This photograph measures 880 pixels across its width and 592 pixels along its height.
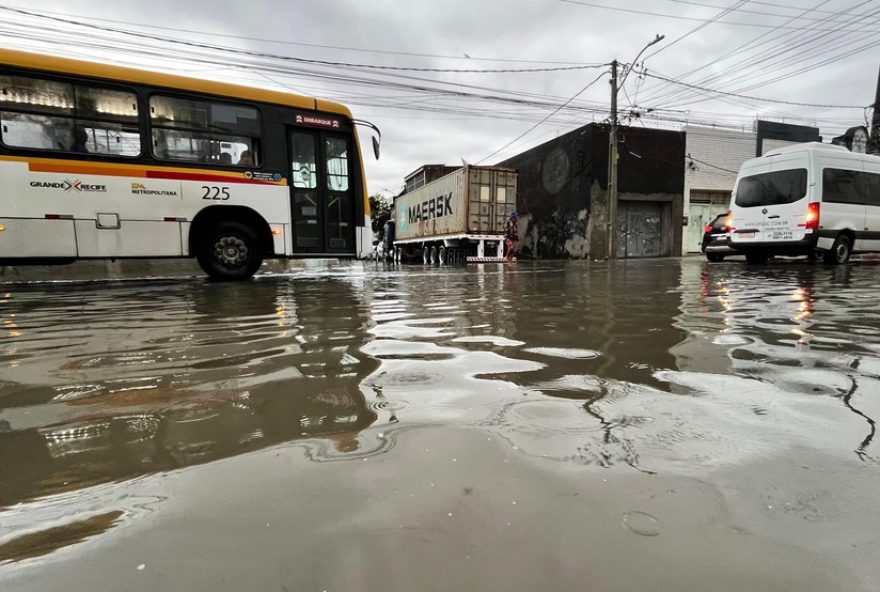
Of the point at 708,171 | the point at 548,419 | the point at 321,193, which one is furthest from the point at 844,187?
the point at 708,171

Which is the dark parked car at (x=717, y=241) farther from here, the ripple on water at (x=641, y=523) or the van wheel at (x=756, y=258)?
the ripple on water at (x=641, y=523)

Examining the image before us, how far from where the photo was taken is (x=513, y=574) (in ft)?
3.12

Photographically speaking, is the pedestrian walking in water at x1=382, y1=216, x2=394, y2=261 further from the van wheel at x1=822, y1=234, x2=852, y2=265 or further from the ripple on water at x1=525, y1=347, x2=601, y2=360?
the ripple on water at x1=525, y1=347, x2=601, y2=360

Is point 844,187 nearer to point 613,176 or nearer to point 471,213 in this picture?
point 471,213

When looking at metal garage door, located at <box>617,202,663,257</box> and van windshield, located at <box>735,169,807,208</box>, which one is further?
metal garage door, located at <box>617,202,663,257</box>

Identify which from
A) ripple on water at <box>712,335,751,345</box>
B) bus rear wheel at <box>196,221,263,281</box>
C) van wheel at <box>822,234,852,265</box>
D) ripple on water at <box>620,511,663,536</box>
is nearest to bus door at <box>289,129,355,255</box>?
bus rear wheel at <box>196,221,263,281</box>

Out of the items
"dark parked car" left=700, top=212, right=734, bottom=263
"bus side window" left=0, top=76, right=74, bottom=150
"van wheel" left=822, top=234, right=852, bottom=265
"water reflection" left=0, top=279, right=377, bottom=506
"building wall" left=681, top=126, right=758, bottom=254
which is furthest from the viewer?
"building wall" left=681, top=126, right=758, bottom=254

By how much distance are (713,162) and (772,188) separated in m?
16.2

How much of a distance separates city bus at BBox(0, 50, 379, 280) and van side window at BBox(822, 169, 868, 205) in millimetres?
9429

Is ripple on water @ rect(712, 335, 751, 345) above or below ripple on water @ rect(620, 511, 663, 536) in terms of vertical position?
above

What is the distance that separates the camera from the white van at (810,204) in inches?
393

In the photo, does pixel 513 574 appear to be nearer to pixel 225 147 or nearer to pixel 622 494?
pixel 622 494

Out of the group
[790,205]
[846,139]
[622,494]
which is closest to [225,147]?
[622,494]

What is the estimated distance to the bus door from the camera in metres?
8.63
